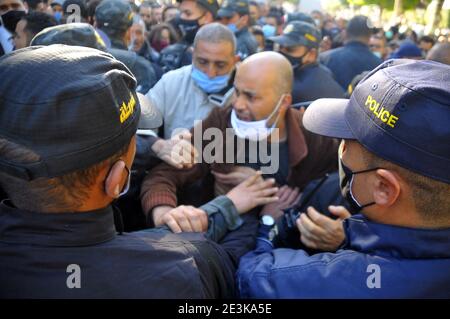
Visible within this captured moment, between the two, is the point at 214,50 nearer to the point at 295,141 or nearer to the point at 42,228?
the point at 295,141

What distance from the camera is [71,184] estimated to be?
3.94 feet

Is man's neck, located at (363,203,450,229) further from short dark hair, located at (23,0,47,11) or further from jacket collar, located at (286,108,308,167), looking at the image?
short dark hair, located at (23,0,47,11)

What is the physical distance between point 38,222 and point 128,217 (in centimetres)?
140

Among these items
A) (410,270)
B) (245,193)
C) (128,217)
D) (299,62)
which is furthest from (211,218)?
(299,62)

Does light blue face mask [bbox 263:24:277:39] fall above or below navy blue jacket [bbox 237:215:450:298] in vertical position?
below

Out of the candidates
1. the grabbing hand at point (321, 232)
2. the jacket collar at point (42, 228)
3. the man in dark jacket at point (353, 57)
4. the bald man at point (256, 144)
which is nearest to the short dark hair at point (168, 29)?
the man in dark jacket at point (353, 57)

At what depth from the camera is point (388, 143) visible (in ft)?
4.39

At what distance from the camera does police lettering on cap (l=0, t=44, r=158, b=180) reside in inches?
42.6

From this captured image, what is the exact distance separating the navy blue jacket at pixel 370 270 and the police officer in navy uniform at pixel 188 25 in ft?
12.6

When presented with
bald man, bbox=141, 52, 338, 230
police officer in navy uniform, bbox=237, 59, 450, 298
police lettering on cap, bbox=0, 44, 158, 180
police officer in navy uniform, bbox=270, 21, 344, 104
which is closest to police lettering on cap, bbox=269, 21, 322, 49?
police officer in navy uniform, bbox=270, 21, 344, 104

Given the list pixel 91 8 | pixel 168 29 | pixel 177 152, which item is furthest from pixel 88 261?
pixel 168 29

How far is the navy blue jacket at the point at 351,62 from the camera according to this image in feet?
18.4

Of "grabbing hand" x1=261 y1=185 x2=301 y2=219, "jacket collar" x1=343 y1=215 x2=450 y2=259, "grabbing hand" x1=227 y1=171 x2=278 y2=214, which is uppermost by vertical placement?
"jacket collar" x1=343 y1=215 x2=450 y2=259

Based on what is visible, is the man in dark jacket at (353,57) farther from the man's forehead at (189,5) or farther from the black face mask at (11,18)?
the black face mask at (11,18)
